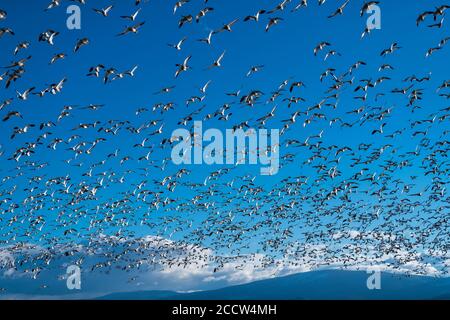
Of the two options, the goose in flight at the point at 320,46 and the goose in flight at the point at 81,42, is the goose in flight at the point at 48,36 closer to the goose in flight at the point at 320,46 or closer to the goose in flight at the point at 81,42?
the goose in flight at the point at 81,42

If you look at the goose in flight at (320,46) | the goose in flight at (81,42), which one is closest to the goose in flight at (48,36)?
the goose in flight at (81,42)

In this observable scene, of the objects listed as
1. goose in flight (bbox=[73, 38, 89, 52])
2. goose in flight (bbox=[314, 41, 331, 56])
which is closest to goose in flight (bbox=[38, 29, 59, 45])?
goose in flight (bbox=[73, 38, 89, 52])

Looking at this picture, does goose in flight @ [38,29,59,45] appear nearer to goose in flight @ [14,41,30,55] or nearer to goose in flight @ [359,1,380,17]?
goose in flight @ [14,41,30,55]

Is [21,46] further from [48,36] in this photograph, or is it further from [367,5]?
[367,5]

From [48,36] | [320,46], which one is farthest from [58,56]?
[320,46]

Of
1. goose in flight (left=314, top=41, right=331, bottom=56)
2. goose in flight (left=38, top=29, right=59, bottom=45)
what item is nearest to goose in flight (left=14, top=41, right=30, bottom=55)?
goose in flight (left=38, top=29, right=59, bottom=45)

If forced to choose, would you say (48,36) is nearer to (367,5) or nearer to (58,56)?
(58,56)

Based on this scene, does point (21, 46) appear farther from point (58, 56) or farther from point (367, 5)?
point (367, 5)
